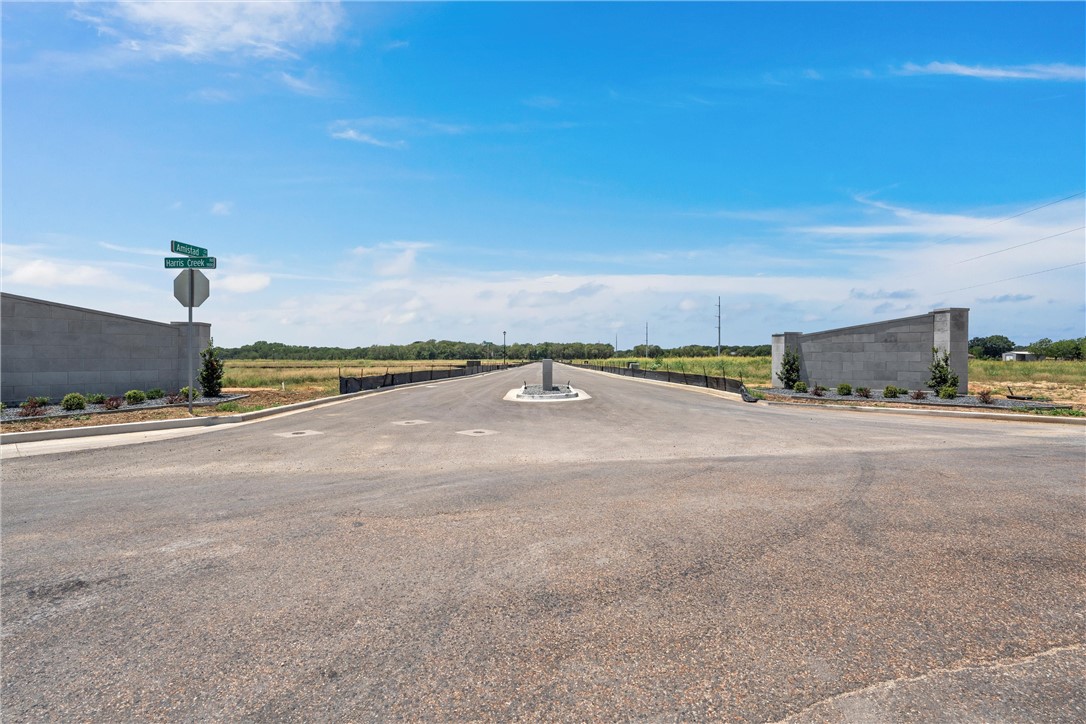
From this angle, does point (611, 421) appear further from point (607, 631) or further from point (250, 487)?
point (607, 631)

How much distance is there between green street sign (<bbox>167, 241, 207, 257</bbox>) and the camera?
1519 centimetres

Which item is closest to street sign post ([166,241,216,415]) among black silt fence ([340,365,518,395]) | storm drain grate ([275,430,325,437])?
storm drain grate ([275,430,325,437])

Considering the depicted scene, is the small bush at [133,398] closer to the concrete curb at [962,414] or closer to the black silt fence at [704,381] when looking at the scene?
the black silt fence at [704,381]

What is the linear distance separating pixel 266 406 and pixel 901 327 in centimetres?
2550

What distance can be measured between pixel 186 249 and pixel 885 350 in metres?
26.7

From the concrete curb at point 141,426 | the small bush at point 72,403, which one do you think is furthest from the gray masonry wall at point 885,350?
the small bush at point 72,403

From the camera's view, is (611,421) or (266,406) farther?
(266,406)

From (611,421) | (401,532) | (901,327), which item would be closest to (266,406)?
(611,421)

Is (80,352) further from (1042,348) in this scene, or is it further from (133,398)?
(1042,348)

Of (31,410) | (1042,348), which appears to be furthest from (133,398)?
(1042,348)

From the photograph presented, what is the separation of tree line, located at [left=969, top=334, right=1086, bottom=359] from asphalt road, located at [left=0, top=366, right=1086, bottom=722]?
125627 millimetres

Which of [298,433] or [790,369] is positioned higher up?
[790,369]

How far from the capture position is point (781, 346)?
29.3m

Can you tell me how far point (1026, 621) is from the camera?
3918 millimetres
